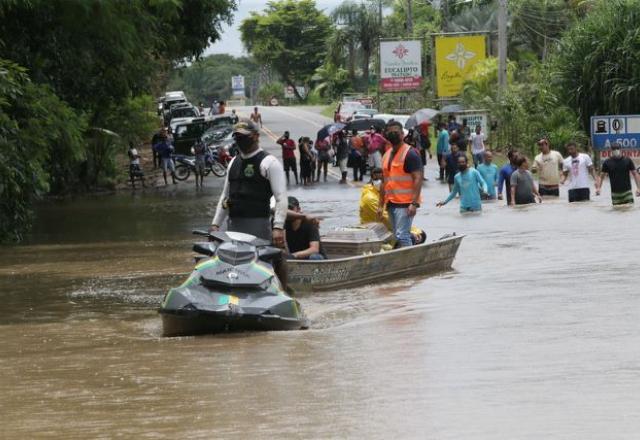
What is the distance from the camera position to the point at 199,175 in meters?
44.3

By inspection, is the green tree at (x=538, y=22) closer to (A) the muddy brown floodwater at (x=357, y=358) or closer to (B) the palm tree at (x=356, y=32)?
(B) the palm tree at (x=356, y=32)

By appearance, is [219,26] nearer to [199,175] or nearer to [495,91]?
[199,175]

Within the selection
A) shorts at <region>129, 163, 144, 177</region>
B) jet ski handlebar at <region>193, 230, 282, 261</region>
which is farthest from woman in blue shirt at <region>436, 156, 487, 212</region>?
shorts at <region>129, 163, 144, 177</region>

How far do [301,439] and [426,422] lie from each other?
778 millimetres

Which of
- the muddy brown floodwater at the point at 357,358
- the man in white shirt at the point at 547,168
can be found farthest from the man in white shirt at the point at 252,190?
the man in white shirt at the point at 547,168

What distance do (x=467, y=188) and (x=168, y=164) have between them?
21.2m

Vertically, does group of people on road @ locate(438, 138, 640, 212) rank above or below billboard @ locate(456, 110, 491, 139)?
below

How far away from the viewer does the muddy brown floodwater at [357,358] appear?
7.85 m

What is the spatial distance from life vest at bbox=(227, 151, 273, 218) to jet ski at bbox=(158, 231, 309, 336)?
533mm

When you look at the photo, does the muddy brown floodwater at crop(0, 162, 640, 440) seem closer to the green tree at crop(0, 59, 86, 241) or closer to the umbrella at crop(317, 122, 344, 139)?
the green tree at crop(0, 59, 86, 241)

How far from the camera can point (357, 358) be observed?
10.3 m

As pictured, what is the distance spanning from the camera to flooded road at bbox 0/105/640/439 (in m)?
7.85

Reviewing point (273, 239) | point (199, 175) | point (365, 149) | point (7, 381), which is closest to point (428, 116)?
point (365, 149)

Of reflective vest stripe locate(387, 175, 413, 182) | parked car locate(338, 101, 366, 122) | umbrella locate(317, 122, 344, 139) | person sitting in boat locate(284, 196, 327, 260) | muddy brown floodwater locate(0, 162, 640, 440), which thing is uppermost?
parked car locate(338, 101, 366, 122)
